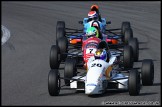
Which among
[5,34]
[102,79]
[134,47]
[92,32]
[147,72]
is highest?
[92,32]

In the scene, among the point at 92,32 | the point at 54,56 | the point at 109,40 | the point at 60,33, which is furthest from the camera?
the point at 60,33

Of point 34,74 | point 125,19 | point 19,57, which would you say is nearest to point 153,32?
point 125,19

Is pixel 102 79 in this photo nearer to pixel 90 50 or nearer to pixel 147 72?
pixel 147 72

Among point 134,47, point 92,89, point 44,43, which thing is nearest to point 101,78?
point 92,89

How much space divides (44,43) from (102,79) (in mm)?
9154

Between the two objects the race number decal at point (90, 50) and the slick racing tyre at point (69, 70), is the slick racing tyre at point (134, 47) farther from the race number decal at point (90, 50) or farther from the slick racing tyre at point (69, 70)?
the slick racing tyre at point (69, 70)

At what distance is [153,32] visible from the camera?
2777cm

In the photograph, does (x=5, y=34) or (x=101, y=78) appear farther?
(x=5, y=34)

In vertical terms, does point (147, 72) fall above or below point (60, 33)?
below

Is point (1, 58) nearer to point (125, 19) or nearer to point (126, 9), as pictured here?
point (125, 19)

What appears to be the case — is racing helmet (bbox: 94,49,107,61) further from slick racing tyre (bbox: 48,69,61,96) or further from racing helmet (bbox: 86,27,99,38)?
racing helmet (bbox: 86,27,99,38)

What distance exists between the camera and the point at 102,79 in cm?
1678

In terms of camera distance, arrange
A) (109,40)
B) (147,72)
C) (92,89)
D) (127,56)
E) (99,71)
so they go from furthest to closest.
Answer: (109,40), (127,56), (147,72), (99,71), (92,89)

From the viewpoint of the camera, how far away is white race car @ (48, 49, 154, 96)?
16469mm
